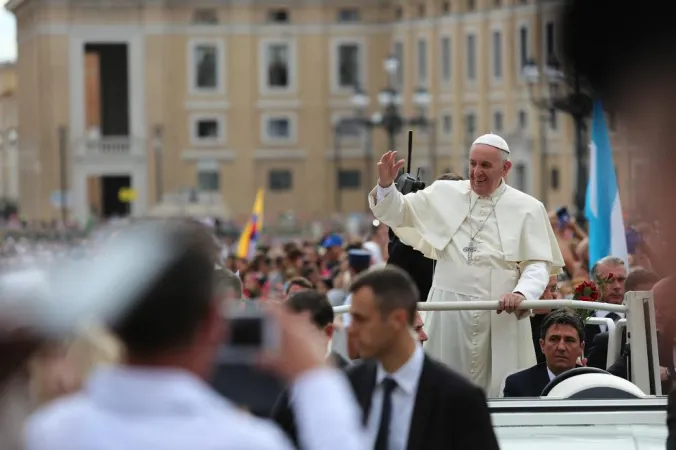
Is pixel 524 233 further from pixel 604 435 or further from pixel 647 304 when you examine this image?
pixel 604 435

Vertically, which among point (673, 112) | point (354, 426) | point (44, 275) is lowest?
point (354, 426)

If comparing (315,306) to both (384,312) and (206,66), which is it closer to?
(384,312)

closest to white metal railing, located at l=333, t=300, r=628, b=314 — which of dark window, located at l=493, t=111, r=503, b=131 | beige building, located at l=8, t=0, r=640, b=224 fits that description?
dark window, located at l=493, t=111, r=503, b=131

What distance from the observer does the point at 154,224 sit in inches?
122

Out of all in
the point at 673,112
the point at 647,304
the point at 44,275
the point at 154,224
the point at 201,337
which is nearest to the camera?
the point at 673,112

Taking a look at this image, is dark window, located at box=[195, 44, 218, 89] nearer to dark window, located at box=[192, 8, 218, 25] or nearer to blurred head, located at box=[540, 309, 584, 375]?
dark window, located at box=[192, 8, 218, 25]

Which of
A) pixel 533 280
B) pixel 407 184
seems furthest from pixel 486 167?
pixel 407 184

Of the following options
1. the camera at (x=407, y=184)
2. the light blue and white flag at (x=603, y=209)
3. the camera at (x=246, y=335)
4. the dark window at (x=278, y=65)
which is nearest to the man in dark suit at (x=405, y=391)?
the camera at (x=246, y=335)

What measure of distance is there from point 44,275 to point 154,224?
46 centimetres

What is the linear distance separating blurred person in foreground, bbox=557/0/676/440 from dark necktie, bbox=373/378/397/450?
1.72 metres

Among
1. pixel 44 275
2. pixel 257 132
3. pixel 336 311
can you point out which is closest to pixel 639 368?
pixel 336 311

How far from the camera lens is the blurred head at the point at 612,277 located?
413 inches

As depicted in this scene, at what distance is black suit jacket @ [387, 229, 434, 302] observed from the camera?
939 cm

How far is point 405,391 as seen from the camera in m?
4.39
